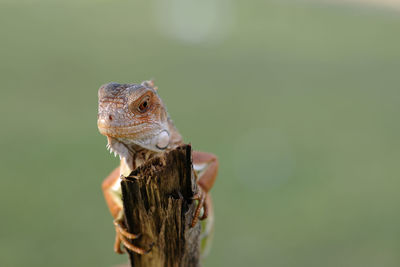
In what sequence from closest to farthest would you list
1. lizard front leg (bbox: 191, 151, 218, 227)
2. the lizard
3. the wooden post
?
the wooden post → the lizard → lizard front leg (bbox: 191, 151, 218, 227)

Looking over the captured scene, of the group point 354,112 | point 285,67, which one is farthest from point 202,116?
point 285,67

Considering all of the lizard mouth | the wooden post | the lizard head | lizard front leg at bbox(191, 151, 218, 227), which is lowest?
the wooden post

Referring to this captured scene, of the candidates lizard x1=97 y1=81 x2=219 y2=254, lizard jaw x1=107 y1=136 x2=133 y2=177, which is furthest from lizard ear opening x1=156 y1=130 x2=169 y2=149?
lizard jaw x1=107 y1=136 x2=133 y2=177

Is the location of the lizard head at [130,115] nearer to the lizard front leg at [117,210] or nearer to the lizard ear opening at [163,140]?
the lizard ear opening at [163,140]

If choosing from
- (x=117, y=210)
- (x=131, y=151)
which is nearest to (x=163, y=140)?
(x=131, y=151)

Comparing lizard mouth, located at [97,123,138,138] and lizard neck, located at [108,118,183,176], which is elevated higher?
lizard mouth, located at [97,123,138,138]

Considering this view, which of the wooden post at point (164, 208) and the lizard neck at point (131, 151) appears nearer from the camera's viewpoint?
the wooden post at point (164, 208)

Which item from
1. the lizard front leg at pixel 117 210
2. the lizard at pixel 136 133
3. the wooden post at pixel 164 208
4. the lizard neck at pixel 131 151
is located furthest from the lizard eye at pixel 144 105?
the lizard front leg at pixel 117 210

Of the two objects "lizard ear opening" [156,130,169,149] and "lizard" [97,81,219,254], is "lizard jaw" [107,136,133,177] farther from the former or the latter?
"lizard ear opening" [156,130,169,149]
